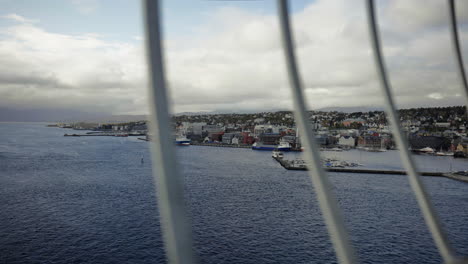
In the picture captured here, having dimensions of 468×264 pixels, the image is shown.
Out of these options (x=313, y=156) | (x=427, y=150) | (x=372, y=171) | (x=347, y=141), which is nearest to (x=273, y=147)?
(x=347, y=141)

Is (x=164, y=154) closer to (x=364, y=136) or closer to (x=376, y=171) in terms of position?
(x=376, y=171)

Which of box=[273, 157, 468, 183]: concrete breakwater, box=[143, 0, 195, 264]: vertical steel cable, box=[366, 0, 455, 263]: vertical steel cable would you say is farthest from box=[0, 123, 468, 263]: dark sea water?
box=[143, 0, 195, 264]: vertical steel cable

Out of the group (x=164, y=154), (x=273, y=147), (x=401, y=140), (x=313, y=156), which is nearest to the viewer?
(x=164, y=154)

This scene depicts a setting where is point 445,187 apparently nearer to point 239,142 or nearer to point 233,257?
point 233,257

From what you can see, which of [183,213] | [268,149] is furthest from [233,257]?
[268,149]

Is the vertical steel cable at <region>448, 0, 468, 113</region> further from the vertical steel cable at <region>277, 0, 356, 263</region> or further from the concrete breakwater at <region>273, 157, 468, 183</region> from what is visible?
the concrete breakwater at <region>273, 157, 468, 183</region>

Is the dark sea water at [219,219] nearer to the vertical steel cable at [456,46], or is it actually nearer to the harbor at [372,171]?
the harbor at [372,171]
